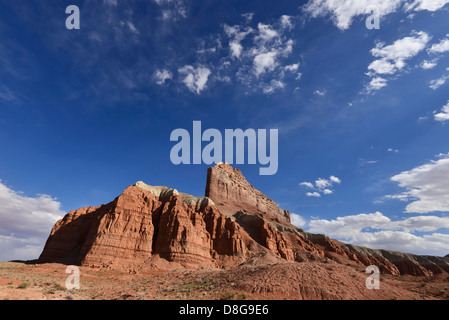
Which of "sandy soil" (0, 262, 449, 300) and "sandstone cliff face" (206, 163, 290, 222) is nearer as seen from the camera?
"sandy soil" (0, 262, 449, 300)

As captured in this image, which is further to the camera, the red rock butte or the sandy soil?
the red rock butte

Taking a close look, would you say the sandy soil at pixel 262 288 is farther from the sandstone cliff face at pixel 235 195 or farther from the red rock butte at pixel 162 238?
the sandstone cliff face at pixel 235 195

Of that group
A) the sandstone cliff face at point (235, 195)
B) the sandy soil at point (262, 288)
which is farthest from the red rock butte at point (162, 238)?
the sandstone cliff face at point (235, 195)

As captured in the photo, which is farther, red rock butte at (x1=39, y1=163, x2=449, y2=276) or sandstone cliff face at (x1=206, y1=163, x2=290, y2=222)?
sandstone cliff face at (x1=206, y1=163, x2=290, y2=222)

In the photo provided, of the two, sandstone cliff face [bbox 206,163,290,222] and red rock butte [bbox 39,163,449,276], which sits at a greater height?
sandstone cliff face [bbox 206,163,290,222]

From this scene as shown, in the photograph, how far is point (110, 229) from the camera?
5738 centimetres

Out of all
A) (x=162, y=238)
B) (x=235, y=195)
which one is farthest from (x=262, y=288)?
(x=235, y=195)

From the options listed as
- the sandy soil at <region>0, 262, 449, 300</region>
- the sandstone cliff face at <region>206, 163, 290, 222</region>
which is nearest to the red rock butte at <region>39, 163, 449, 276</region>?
the sandy soil at <region>0, 262, 449, 300</region>

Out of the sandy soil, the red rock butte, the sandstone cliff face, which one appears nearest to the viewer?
the sandy soil

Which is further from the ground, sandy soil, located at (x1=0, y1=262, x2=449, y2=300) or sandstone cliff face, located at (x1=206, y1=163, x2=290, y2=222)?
sandstone cliff face, located at (x1=206, y1=163, x2=290, y2=222)

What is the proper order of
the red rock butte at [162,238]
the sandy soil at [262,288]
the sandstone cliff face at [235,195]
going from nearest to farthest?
the sandy soil at [262,288] → the red rock butte at [162,238] → the sandstone cliff face at [235,195]

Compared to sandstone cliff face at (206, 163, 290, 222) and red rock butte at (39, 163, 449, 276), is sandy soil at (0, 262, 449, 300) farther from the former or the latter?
sandstone cliff face at (206, 163, 290, 222)

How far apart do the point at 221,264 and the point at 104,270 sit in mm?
27447

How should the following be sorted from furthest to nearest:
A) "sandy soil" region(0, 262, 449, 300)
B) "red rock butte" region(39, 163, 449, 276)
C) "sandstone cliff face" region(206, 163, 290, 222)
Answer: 1. "sandstone cliff face" region(206, 163, 290, 222)
2. "red rock butte" region(39, 163, 449, 276)
3. "sandy soil" region(0, 262, 449, 300)
